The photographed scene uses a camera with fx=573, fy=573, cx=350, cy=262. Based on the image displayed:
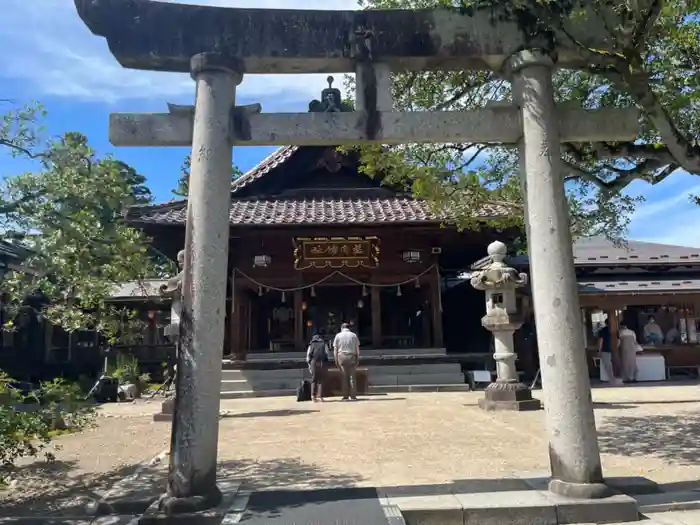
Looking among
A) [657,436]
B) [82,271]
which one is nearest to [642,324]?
[657,436]

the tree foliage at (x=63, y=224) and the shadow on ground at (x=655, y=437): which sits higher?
the tree foliage at (x=63, y=224)

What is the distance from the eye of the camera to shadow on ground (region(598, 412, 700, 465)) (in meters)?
6.65

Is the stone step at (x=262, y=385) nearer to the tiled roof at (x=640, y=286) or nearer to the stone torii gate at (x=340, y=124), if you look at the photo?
the tiled roof at (x=640, y=286)

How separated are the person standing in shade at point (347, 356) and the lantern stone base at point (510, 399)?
310cm

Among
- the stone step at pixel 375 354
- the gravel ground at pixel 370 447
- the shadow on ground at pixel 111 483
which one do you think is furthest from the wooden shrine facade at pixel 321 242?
the shadow on ground at pixel 111 483

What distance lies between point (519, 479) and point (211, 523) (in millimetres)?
2711

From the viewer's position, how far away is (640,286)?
680 inches

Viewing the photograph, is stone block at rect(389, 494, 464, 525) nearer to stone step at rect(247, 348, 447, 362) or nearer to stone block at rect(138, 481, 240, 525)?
stone block at rect(138, 481, 240, 525)

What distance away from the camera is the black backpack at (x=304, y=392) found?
508 inches

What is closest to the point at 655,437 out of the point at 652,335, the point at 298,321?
the point at 298,321

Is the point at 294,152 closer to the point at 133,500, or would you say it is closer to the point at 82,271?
the point at 82,271

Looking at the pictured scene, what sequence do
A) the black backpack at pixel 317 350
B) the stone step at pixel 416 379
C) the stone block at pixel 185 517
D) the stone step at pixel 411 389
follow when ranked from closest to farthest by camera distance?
the stone block at pixel 185 517 → the black backpack at pixel 317 350 → the stone step at pixel 411 389 → the stone step at pixel 416 379

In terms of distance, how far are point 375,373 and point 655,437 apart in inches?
329

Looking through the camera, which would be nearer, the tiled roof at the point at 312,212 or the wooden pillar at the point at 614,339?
the tiled roof at the point at 312,212
